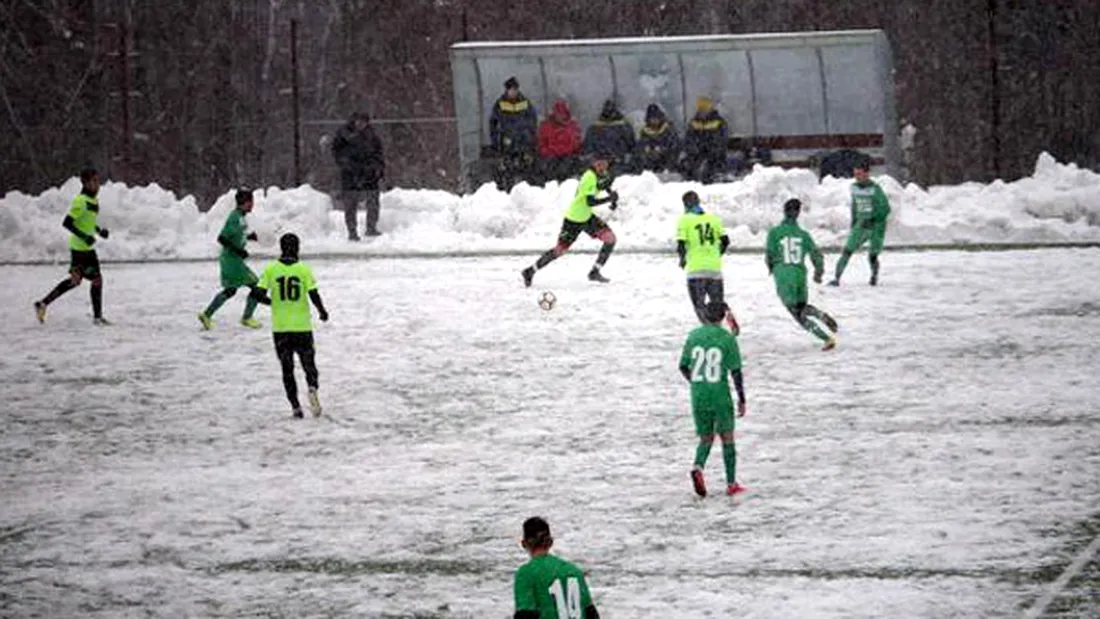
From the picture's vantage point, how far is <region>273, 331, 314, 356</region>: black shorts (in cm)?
1875

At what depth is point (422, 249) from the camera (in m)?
31.8

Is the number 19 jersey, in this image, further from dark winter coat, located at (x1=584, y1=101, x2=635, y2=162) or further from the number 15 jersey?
dark winter coat, located at (x1=584, y1=101, x2=635, y2=162)

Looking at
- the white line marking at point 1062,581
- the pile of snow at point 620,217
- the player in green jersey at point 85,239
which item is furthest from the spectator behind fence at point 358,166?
the white line marking at point 1062,581

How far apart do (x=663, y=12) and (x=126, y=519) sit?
101 feet

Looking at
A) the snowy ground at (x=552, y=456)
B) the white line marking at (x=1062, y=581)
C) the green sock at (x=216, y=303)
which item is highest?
the green sock at (x=216, y=303)

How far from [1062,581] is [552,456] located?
544 centimetres

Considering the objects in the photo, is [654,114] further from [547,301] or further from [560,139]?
[547,301]

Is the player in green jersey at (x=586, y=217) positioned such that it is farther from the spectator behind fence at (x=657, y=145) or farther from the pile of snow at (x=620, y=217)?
the spectator behind fence at (x=657, y=145)

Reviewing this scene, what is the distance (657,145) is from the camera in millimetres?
34156

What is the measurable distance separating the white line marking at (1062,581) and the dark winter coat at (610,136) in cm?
1987

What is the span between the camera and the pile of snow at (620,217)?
3156cm

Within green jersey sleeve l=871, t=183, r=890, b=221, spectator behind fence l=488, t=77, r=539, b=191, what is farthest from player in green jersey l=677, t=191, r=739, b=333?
spectator behind fence l=488, t=77, r=539, b=191

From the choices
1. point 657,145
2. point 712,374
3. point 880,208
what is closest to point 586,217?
point 880,208

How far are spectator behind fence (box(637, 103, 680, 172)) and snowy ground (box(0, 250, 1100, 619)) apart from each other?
288 inches
